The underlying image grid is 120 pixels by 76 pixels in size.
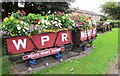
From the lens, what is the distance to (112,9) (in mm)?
48250

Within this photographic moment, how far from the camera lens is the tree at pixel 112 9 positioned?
47.0 metres

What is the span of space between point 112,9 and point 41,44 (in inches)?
1845

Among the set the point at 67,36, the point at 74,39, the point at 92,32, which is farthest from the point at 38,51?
the point at 92,32

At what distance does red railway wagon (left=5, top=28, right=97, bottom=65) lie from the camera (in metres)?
4.63

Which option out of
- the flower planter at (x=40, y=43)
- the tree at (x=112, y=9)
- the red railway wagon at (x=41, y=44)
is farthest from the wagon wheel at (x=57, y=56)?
the tree at (x=112, y=9)

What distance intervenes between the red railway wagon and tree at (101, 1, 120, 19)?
145ft

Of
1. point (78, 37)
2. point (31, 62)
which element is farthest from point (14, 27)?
point (78, 37)

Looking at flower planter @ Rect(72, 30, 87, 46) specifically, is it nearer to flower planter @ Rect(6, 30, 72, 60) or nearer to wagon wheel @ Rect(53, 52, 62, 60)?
flower planter @ Rect(6, 30, 72, 60)

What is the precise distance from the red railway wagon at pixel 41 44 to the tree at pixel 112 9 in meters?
44.1

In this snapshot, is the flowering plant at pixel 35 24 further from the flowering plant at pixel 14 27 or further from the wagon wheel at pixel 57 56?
the wagon wheel at pixel 57 56

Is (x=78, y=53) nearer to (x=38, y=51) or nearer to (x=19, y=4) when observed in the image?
(x=38, y=51)

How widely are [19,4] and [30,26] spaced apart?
27.4 ft

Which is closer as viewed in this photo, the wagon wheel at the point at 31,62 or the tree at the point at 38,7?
the wagon wheel at the point at 31,62

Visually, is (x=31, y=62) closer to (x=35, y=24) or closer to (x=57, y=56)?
(x=57, y=56)
